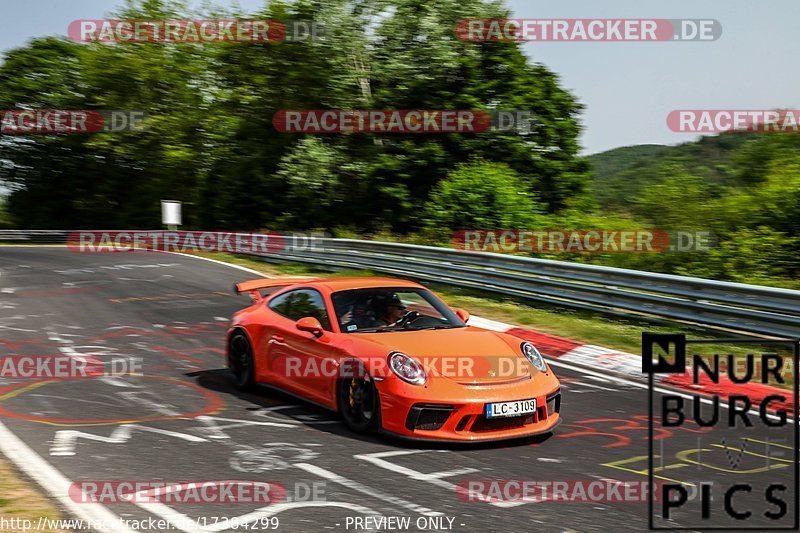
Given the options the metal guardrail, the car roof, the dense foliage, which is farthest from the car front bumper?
the dense foliage

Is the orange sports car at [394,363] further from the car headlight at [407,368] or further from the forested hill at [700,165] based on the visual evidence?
the forested hill at [700,165]

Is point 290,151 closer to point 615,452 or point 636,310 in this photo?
point 636,310

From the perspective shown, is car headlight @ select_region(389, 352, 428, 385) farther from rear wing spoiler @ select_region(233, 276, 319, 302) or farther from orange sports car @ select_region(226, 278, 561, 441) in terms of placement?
rear wing spoiler @ select_region(233, 276, 319, 302)

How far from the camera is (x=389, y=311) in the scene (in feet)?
26.0

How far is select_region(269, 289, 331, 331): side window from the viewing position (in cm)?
795

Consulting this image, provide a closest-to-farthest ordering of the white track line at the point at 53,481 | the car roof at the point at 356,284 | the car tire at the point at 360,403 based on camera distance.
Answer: the white track line at the point at 53,481 → the car tire at the point at 360,403 → the car roof at the point at 356,284

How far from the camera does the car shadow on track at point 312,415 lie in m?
6.67

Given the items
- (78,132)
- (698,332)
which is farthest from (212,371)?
(78,132)

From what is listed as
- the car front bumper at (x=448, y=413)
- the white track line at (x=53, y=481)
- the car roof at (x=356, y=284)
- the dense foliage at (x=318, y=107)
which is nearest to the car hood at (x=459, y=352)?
the car front bumper at (x=448, y=413)

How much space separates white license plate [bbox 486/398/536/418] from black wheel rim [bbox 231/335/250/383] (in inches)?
126

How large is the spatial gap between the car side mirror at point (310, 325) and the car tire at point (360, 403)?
58 cm

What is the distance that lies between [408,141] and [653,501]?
2404 cm

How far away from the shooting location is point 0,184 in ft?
164

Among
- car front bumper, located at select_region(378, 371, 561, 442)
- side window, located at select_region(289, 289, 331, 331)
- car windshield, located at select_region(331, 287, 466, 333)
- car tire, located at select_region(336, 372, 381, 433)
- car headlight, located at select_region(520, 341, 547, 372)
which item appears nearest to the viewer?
car front bumper, located at select_region(378, 371, 561, 442)
